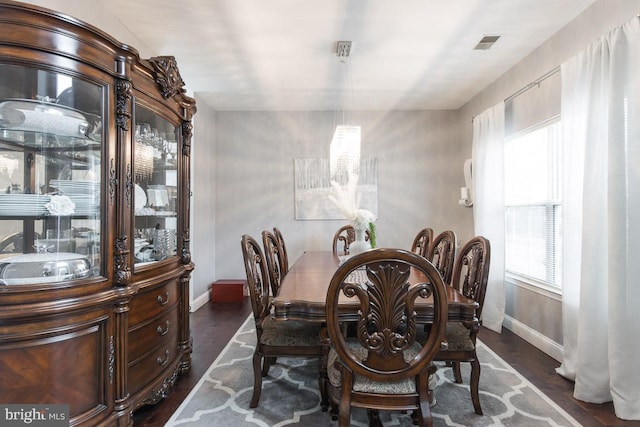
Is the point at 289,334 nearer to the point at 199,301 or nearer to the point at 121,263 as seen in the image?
the point at 121,263

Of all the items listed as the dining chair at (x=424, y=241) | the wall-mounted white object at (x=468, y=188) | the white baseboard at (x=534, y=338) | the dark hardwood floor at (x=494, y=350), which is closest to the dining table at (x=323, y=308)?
the dark hardwood floor at (x=494, y=350)

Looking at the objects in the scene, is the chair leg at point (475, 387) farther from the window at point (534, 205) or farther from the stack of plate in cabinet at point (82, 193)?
the stack of plate in cabinet at point (82, 193)

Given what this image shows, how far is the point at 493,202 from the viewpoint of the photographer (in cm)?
349

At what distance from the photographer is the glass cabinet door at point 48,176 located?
140 cm

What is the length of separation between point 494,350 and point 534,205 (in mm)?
1351

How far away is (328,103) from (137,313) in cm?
350

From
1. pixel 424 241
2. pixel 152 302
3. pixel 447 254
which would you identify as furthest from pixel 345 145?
pixel 152 302

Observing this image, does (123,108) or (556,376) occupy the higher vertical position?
(123,108)

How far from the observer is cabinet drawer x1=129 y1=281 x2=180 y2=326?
180 centimetres

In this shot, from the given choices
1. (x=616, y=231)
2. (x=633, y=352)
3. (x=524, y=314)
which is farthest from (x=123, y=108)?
(x=524, y=314)

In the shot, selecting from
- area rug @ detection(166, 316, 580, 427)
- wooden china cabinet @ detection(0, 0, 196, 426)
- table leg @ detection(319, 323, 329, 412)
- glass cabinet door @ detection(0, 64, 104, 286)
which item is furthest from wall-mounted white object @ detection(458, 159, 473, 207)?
glass cabinet door @ detection(0, 64, 104, 286)

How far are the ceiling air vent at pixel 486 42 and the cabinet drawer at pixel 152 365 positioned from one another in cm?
331

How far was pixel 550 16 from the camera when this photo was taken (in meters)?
2.45

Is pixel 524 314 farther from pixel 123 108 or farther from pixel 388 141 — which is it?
pixel 123 108
